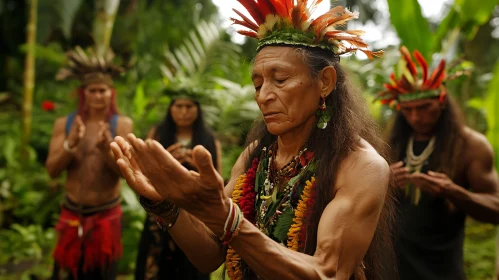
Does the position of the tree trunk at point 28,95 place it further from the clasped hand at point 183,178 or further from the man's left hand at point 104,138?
the clasped hand at point 183,178

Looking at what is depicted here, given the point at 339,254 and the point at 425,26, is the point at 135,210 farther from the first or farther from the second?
the point at 339,254

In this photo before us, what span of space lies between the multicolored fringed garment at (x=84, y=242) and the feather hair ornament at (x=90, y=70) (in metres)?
1.17

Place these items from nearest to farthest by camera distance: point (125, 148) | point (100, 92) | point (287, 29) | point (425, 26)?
point (125, 148)
point (287, 29)
point (100, 92)
point (425, 26)

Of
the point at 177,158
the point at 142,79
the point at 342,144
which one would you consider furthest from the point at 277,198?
the point at 142,79

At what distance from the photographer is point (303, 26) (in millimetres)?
1997

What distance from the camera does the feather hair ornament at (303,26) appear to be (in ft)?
6.50

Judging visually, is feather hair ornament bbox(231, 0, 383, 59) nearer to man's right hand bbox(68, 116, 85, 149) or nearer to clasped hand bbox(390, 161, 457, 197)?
clasped hand bbox(390, 161, 457, 197)

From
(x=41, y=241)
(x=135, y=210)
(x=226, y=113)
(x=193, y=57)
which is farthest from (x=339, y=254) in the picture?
(x=193, y=57)

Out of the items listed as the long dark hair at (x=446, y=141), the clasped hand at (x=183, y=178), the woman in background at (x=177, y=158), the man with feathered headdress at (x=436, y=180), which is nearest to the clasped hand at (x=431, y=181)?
the man with feathered headdress at (x=436, y=180)

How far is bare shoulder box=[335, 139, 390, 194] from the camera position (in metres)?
1.79

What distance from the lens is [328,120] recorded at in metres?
2.03

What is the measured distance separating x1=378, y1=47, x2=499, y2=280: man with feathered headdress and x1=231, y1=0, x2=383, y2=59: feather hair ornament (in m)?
1.59

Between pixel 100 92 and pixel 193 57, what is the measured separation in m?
4.18

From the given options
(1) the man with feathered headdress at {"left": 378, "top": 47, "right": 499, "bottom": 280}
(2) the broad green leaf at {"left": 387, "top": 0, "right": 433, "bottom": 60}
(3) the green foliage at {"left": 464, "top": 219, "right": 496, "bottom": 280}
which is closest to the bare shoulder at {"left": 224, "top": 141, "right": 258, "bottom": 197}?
(1) the man with feathered headdress at {"left": 378, "top": 47, "right": 499, "bottom": 280}
